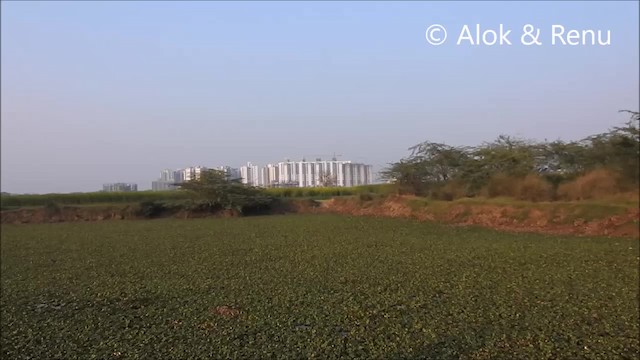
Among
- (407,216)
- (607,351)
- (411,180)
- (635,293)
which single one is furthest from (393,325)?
(411,180)

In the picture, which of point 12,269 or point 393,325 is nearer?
point 393,325

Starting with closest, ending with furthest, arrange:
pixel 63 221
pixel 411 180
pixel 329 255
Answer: pixel 329 255, pixel 63 221, pixel 411 180

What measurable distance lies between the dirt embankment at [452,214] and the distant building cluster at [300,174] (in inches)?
222

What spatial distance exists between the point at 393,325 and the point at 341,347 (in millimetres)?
976

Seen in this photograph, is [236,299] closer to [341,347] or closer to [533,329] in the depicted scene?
[341,347]

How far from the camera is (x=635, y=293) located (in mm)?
7551

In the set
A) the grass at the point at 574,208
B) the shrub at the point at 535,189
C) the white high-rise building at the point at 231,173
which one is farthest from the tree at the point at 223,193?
the shrub at the point at 535,189

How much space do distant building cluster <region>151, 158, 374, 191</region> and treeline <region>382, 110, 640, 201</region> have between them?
10517 mm

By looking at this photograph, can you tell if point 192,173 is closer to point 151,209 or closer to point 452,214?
point 151,209

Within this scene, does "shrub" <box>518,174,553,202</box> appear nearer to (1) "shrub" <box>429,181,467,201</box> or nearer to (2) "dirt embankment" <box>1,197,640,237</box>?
(2) "dirt embankment" <box>1,197,640,237</box>

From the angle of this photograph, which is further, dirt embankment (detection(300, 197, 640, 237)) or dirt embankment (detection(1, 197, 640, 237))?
dirt embankment (detection(1, 197, 640, 237))

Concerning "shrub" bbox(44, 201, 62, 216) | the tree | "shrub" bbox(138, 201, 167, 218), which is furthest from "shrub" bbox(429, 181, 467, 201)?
"shrub" bbox(44, 201, 62, 216)

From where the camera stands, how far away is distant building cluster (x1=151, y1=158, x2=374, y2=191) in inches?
1527

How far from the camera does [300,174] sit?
158 feet
